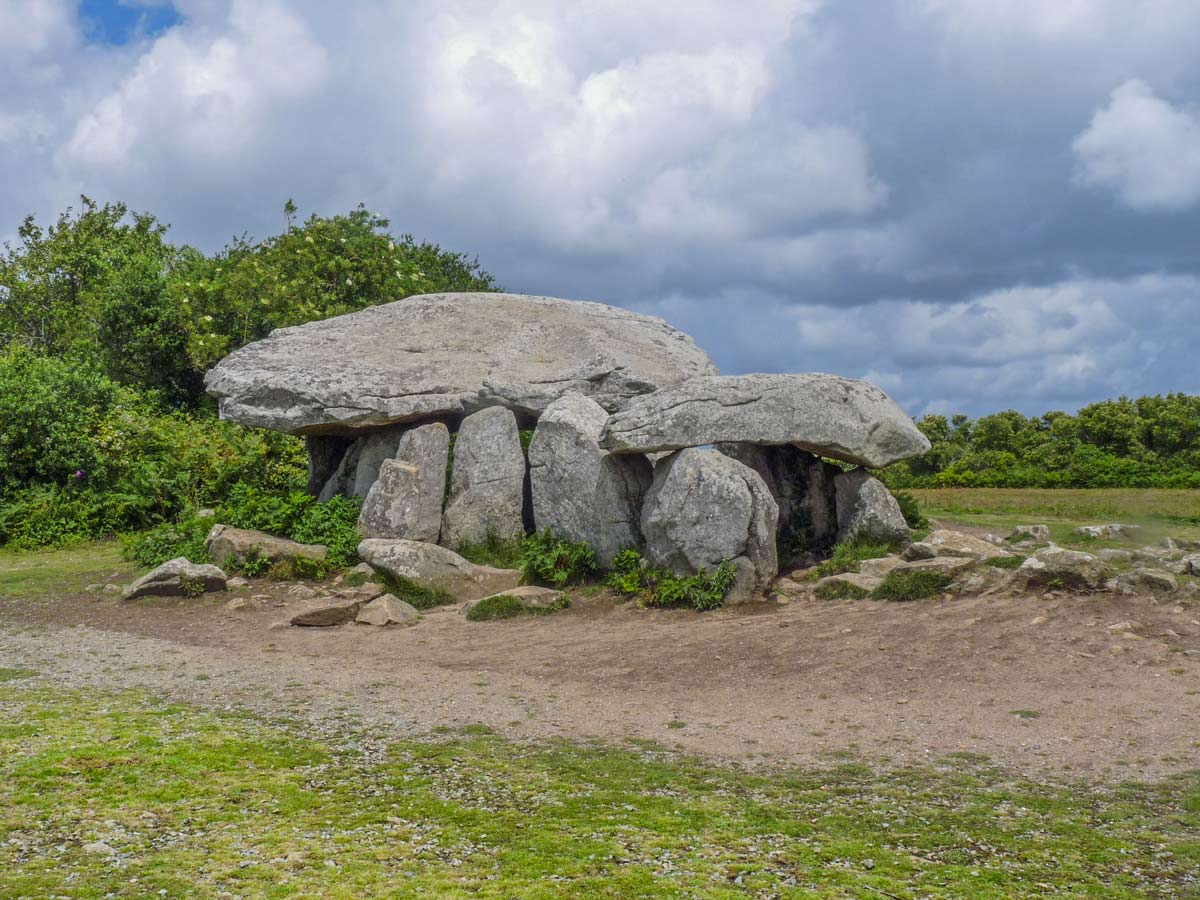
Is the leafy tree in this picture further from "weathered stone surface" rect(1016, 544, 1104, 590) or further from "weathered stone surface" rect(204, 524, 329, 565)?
"weathered stone surface" rect(1016, 544, 1104, 590)

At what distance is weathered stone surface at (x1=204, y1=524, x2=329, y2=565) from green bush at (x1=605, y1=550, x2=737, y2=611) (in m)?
5.92

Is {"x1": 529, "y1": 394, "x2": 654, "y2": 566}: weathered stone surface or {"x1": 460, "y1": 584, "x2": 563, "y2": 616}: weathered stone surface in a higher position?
{"x1": 529, "y1": 394, "x2": 654, "y2": 566}: weathered stone surface

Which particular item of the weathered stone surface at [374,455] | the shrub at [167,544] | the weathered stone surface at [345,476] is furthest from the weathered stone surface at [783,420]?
the shrub at [167,544]

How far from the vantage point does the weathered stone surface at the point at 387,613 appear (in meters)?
16.0

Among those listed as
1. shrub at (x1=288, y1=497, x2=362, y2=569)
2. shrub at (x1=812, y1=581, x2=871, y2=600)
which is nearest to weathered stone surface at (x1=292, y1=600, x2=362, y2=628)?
shrub at (x1=288, y1=497, x2=362, y2=569)

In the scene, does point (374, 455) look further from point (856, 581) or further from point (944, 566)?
point (944, 566)

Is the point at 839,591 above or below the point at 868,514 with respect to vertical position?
below

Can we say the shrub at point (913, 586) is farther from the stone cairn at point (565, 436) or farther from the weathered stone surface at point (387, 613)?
the weathered stone surface at point (387, 613)

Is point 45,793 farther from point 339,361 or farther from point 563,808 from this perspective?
point 339,361

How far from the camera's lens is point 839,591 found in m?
15.7

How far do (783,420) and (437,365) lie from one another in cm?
797

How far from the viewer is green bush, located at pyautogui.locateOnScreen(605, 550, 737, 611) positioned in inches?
627

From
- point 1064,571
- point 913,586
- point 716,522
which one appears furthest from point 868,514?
point 1064,571

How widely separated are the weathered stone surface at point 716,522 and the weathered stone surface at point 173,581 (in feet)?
25.3
